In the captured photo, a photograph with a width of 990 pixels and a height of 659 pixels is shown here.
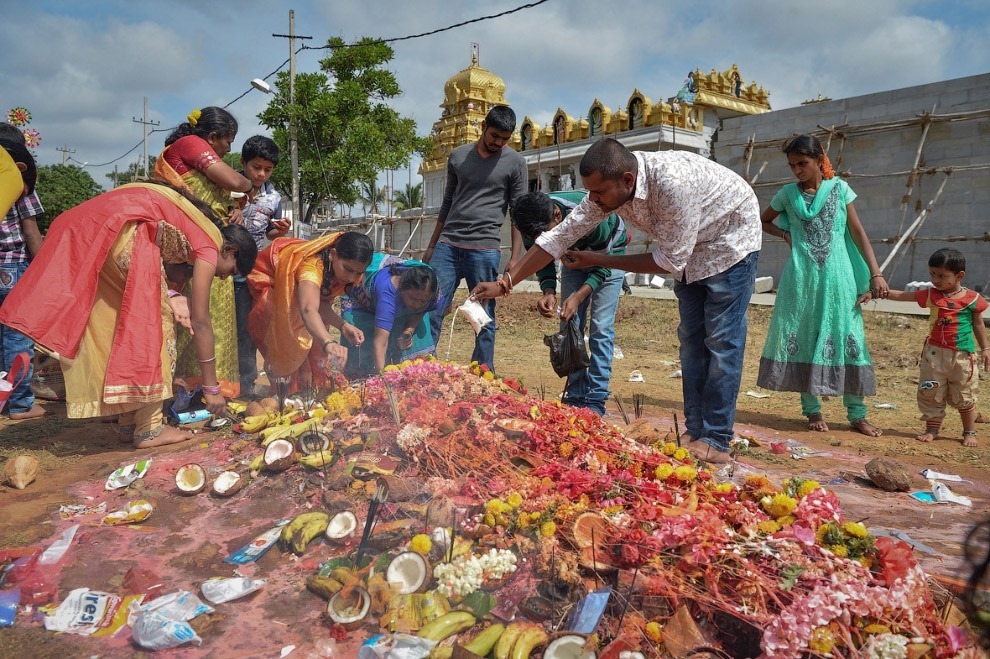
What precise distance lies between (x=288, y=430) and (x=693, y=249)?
232 centimetres

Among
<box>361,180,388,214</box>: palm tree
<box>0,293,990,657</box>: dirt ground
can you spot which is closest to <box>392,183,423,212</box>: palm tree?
<box>361,180,388,214</box>: palm tree

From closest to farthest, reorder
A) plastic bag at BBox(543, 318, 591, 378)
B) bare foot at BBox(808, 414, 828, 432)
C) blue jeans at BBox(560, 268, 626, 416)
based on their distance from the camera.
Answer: plastic bag at BBox(543, 318, 591, 378), blue jeans at BBox(560, 268, 626, 416), bare foot at BBox(808, 414, 828, 432)

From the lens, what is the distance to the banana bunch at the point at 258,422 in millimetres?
3820

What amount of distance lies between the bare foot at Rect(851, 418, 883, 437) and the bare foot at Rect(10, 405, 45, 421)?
19.1 ft

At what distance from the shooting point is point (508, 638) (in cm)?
193

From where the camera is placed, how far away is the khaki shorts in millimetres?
4543

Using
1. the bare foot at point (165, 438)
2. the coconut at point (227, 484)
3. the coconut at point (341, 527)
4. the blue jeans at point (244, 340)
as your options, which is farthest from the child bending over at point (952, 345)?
the bare foot at point (165, 438)

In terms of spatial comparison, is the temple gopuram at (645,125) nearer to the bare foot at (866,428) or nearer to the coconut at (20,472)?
the bare foot at (866,428)

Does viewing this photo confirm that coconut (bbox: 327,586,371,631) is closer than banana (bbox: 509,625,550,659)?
No

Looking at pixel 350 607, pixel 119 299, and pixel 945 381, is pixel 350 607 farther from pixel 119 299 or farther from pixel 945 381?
pixel 945 381

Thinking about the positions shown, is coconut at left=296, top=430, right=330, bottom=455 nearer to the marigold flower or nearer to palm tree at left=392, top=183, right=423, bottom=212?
the marigold flower

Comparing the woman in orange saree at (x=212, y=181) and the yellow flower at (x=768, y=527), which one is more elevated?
the woman in orange saree at (x=212, y=181)

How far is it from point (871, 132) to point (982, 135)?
170 cm

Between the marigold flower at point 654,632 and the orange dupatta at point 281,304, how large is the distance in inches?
124
